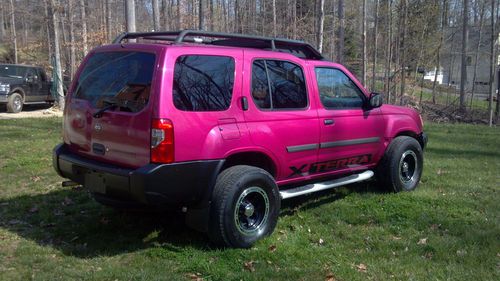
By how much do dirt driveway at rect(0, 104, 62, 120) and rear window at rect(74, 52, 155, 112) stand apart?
13.4 meters

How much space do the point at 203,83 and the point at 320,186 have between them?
1980 mm

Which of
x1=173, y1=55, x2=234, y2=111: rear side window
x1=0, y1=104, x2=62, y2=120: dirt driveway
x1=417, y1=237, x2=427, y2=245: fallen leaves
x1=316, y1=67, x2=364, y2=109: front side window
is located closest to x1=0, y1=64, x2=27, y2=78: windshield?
x1=0, y1=104, x2=62, y2=120: dirt driveway

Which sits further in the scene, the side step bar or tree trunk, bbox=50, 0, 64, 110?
tree trunk, bbox=50, 0, 64, 110

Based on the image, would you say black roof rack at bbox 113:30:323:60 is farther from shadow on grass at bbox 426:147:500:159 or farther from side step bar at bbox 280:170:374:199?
shadow on grass at bbox 426:147:500:159

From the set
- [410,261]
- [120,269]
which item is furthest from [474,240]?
[120,269]

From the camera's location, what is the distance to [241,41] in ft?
19.1

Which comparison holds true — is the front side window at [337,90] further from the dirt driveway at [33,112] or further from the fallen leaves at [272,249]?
the dirt driveway at [33,112]

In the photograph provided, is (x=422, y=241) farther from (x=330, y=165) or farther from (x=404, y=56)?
(x=404, y=56)

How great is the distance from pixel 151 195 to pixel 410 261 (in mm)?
2398

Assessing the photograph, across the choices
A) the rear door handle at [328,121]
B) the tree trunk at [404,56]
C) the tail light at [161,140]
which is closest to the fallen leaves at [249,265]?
the tail light at [161,140]

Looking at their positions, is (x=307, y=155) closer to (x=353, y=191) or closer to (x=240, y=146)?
(x=240, y=146)

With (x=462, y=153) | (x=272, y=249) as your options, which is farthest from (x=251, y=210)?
(x=462, y=153)

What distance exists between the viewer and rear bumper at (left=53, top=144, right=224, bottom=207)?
4250 millimetres

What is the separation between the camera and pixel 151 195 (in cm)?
427
